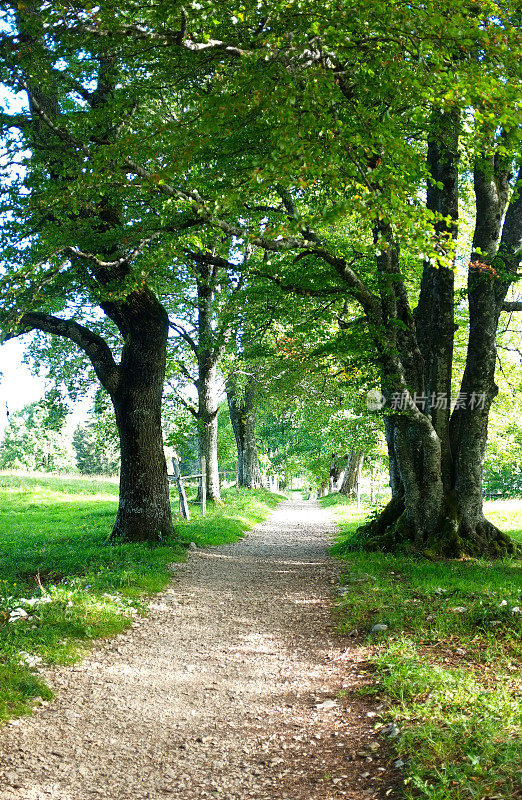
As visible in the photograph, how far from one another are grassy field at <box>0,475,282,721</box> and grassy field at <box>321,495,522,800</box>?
2762 mm

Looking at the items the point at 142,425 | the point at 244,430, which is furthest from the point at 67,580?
the point at 244,430

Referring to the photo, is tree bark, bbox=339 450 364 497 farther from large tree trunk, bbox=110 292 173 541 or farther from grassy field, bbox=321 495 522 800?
grassy field, bbox=321 495 522 800

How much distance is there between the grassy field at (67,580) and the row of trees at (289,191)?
137 cm

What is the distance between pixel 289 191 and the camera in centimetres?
1015

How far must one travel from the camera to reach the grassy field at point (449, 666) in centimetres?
333

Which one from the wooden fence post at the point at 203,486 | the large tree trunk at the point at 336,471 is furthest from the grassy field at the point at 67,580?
the large tree trunk at the point at 336,471

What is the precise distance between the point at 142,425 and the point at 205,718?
736 centimetres

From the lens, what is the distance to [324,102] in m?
6.39

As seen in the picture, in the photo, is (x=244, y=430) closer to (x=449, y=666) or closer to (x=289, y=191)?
(x=289, y=191)

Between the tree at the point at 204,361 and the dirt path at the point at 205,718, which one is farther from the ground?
the tree at the point at 204,361

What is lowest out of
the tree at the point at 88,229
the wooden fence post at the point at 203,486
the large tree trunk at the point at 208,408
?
the wooden fence post at the point at 203,486

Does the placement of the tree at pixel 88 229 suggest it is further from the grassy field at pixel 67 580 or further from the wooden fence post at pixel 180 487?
the wooden fence post at pixel 180 487

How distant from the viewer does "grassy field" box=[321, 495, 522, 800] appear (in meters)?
3.33

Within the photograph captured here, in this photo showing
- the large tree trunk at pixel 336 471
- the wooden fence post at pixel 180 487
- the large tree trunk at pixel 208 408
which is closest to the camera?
the wooden fence post at pixel 180 487
